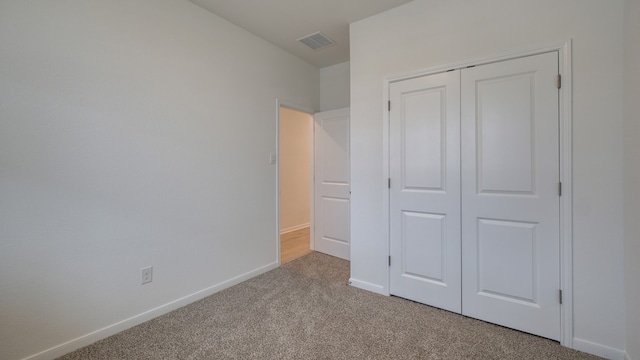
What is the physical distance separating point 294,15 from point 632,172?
2729 mm

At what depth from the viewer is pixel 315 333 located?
1869mm

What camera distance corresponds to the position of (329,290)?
100 inches

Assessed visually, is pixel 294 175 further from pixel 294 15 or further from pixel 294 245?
pixel 294 15

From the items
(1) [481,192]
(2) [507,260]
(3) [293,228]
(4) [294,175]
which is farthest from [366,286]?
(4) [294,175]

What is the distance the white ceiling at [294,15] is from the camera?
2.32 m

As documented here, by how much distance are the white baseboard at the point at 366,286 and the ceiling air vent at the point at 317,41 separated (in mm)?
2637

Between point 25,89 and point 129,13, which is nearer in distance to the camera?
point 25,89

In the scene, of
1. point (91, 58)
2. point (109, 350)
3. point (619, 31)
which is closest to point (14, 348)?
point (109, 350)

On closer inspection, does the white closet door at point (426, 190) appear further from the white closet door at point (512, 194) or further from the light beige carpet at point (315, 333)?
the light beige carpet at point (315, 333)

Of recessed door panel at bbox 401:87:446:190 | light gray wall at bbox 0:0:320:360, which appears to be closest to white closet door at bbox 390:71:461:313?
recessed door panel at bbox 401:87:446:190

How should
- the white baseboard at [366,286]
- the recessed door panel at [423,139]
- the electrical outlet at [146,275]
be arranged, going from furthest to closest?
the white baseboard at [366,286], the recessed door panel at [423,139], the electrical outlet at [146,275]

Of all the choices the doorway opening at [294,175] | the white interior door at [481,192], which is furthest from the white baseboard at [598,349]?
the doorway opening at [294,175]

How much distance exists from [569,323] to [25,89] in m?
3.67

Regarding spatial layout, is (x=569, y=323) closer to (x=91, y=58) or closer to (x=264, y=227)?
(x=264, y=227)
